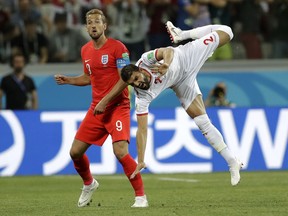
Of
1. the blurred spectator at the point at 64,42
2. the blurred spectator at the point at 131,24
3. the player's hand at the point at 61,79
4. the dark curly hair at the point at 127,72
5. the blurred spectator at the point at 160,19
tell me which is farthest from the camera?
the blurred spectator at the point at 160,19

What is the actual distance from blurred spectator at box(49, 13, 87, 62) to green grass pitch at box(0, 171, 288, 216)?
4.39 m

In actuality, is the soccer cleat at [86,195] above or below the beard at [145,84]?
below

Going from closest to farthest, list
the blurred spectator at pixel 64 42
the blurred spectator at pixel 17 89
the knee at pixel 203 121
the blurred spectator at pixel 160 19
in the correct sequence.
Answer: the knee at pixel 203 121 < the blurred spectator at pixel 17 89 < the blurred spectator at pixel 64 42 < the blurred spectator at pixel 160 19

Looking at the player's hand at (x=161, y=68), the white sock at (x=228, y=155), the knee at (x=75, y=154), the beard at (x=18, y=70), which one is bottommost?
the white sock at (x=228, y=155)

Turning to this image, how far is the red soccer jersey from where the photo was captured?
37.7 ft

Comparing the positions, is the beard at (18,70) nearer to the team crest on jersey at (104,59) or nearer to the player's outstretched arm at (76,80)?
the player's outstretched arm at (76,80)

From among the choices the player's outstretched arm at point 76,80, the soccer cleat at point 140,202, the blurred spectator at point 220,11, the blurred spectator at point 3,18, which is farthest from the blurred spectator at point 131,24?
the soccer cleat at point 140,202

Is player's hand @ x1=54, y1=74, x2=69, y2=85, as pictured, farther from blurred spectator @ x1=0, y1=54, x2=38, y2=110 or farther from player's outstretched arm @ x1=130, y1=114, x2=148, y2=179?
blurred spectator @ x1=0, y1=54, x2=38, y2=110

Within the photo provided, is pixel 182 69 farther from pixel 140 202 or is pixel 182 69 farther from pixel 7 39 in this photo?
pixel 7 39

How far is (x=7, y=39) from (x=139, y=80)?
10.7m

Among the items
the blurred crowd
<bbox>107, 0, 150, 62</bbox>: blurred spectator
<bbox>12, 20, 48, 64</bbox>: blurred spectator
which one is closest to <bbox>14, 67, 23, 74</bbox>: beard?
<bbox>12, 20, 48, 64</bbox>: blurred spectator

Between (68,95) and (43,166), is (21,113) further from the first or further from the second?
(68,95)

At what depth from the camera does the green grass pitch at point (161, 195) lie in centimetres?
1098

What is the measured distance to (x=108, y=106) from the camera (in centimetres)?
1163
